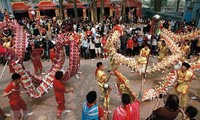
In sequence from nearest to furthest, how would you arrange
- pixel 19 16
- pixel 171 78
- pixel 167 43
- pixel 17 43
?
pixel 171 78 < pixel 17 43 < pixel 167 43 < pixel 19 16

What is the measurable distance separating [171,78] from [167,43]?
2329 millimetres

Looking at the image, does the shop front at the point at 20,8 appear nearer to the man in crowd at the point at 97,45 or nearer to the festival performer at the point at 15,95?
the man in crowd at the point at 97,45

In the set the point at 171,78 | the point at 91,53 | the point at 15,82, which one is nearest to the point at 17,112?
the point at 15,82

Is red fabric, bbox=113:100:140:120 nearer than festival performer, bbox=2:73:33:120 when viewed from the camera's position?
Yes

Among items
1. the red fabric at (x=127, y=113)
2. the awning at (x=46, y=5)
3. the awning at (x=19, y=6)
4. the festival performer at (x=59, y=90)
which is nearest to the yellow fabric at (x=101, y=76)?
the festival performer at (x=59, y=90)

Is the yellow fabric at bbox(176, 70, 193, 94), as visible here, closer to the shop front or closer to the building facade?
the building facade

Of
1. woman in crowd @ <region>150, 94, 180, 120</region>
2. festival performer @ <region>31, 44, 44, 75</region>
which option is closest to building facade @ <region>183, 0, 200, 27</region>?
Answer: festival performer @ <region>31, 44, 44, 75</region>

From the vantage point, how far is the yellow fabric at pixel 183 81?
183 inches

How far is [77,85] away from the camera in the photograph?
6812 millimetres

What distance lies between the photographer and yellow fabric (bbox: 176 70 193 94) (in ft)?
15.2

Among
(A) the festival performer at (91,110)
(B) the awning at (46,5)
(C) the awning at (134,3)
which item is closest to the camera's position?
(A) the festival performer at (91,110)

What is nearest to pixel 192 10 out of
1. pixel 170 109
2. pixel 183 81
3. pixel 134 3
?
pixel 134 3

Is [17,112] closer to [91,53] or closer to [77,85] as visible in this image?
[77,85]

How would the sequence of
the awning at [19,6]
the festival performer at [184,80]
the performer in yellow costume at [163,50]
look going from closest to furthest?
the festival performer at [184,80] < the performer in yellow costume at [163,50] < the awning at [19,6]
